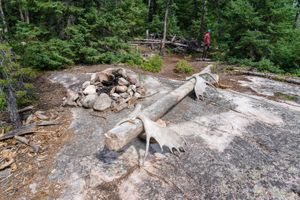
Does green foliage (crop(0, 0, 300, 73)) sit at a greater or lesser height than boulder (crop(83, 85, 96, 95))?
greater

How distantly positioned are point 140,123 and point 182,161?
1.05 m

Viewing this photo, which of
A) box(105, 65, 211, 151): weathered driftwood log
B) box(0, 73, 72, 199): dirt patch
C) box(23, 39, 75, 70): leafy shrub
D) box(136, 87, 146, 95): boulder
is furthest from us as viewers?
box(23, 39, 75, 70): leafy shrub

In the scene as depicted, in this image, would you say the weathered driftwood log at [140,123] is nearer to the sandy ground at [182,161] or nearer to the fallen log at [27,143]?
the sandy ground at [182,161]

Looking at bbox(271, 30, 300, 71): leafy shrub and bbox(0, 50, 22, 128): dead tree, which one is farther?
bbox(271, 30, 300, 71): leafy shrub

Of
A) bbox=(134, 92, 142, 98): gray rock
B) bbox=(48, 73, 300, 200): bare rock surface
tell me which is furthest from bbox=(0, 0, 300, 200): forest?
bbox=(134, 92, 142, 98): gray rock

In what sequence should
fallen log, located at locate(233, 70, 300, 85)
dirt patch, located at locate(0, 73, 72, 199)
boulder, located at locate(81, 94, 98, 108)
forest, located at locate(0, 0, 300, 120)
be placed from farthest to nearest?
forest, located at locate(0, 0, 300, 120) → fallen log, located at locate(233, 70, 300, 85) → boulder, located at locate(81, 94, 98, 108) → dirt patch, located at locate(0, 73, 72, 199)

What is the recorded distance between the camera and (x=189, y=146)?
13.0 ft

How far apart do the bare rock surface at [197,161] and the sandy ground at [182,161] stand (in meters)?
0.02

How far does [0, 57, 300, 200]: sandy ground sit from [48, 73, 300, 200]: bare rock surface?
2cm

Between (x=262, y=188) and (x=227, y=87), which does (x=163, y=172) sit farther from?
(x=227, y=87)

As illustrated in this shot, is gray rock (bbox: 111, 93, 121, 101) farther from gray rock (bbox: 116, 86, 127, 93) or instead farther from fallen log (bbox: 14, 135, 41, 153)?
fallen log (bbox: 14, 135, 41, 153)

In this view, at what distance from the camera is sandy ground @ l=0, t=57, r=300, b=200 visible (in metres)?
3.03

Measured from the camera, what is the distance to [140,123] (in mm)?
3873

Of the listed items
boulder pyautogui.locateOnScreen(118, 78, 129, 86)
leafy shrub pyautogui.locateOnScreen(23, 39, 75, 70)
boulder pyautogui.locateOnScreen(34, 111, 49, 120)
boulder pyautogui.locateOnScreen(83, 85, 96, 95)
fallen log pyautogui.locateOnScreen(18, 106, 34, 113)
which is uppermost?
leafy shrub pyautogui.locateOnScreen(23, 39, 75, 70)
